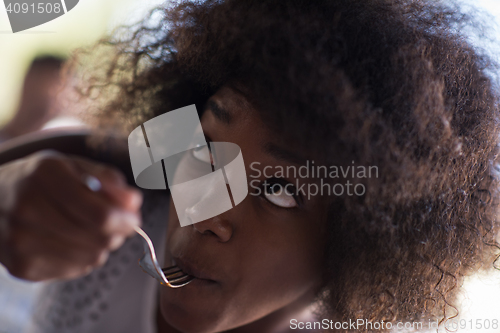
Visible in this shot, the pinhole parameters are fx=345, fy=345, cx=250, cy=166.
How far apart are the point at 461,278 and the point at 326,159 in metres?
0.21

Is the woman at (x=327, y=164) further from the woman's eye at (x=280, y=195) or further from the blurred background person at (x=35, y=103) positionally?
the blurred background person at (x=35, y=103)

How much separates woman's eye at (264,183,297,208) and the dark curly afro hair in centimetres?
4

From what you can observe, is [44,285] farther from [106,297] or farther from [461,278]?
[461,278]

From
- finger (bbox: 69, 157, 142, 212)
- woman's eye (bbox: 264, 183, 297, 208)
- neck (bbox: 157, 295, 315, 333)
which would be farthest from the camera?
neck (bbox: 157, 295, 315, 333)

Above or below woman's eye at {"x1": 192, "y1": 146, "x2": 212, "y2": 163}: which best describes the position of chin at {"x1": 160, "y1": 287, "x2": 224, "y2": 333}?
below

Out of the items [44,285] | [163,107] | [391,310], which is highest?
[163,107]

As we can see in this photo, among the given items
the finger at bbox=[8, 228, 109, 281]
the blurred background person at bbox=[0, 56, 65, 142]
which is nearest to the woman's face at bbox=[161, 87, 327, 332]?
the finger at bbox=[8, 228, 109, 281]

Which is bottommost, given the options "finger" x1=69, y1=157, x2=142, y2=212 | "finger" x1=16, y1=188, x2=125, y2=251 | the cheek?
the cheek

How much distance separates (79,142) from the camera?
1.66 ft

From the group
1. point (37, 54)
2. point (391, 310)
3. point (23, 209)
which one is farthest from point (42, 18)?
point (391, 310)

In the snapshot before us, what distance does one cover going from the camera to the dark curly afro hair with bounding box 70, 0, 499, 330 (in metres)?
0.25

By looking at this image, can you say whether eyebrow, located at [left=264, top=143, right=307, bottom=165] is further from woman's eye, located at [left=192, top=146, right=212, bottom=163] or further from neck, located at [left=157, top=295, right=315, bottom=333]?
neck, located at [left=157, top=295, right=315, bottom=333]

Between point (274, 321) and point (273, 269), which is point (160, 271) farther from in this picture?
point (274, 321)

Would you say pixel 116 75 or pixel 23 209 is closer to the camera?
pixel 23 209
